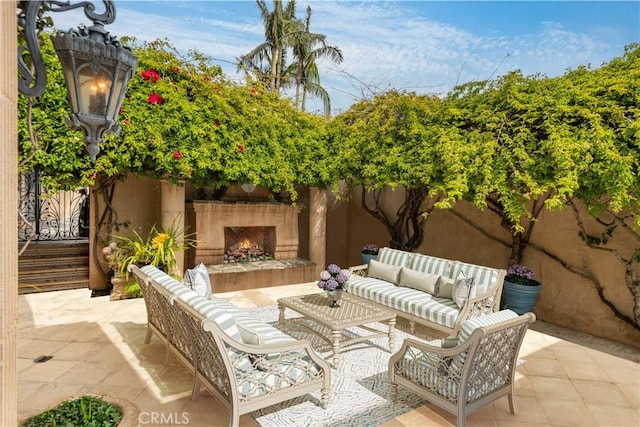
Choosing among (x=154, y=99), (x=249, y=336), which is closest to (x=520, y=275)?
(x=249, y=336)

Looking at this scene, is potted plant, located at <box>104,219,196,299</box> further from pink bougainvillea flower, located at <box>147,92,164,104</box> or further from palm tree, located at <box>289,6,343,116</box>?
→ palm tree, located at <box>289,6,343,116</box>

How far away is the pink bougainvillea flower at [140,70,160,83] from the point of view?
614 centimetres

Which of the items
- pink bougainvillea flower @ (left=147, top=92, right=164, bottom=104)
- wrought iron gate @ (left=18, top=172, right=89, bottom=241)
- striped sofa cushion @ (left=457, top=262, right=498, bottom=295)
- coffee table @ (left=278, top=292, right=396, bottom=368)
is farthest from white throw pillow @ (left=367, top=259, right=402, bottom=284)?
wrought iron gate @ (left=18, top=172, right=89, bottom=241)

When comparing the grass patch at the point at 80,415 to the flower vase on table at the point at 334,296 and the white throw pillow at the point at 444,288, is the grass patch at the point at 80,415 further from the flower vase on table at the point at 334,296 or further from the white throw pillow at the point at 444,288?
the white throw pillow at the point at 444,288

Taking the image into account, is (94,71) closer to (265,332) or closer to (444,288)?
(265,332)

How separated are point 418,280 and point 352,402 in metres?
2.72

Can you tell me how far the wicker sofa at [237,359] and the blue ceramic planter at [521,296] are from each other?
411 cm

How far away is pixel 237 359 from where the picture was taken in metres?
2.91

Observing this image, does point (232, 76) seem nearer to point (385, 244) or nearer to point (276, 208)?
point (276, 208)

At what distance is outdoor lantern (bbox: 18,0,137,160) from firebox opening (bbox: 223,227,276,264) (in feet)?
22.1

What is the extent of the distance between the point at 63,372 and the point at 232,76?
5.85 m

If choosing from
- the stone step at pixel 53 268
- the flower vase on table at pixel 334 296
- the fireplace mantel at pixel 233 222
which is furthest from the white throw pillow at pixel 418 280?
the stone step at pixel 53 268

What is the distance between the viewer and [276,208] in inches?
359

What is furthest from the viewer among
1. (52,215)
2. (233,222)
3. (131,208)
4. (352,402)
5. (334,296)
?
(52,215)
